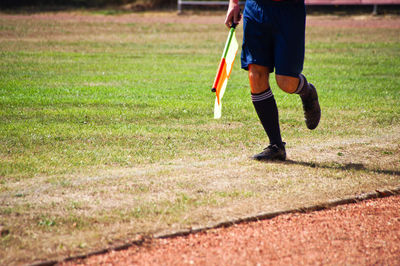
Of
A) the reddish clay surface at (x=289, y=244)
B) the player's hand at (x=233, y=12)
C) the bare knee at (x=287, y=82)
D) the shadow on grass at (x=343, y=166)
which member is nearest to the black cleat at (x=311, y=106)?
the bare knee at (x=287, y=82)

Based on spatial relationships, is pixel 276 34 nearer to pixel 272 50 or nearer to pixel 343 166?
pixel 272 50

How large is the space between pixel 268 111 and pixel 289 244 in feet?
6.20

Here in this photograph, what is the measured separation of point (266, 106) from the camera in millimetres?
5148

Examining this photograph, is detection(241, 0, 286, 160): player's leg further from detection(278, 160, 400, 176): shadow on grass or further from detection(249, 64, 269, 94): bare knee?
detection(278, 160, 400, 176): shadow on grass

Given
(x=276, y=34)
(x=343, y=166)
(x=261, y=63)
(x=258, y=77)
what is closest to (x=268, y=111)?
(x=258, y=77)

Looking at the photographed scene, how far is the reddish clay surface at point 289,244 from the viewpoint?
327 cm

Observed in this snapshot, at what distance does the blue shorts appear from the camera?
479 centimetres

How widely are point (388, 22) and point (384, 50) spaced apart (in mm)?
7932

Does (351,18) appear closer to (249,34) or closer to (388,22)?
(388,22)

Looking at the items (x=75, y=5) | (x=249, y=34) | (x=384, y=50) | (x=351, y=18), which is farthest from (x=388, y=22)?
(x=249, y=34)

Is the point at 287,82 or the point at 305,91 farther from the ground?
the point at 287,82

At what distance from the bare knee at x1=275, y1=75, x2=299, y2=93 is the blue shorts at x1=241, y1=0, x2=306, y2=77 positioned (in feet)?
0.14

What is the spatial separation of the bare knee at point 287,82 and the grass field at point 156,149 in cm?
71

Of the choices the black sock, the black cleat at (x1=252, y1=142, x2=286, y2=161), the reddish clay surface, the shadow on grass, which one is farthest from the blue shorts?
the reddish clay surface
